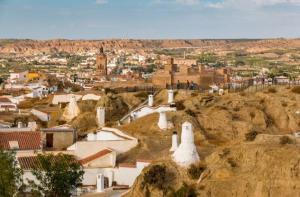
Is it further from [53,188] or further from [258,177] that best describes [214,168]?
[53,188]

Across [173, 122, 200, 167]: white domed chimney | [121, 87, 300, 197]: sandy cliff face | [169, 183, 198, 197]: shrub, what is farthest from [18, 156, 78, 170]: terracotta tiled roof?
[169, 183, 198, 197]: shrub

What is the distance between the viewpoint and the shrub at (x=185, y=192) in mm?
18891

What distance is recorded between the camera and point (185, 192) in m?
19.1

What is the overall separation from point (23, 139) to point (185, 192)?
1330 cm

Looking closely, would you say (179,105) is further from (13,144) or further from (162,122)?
(13,144)

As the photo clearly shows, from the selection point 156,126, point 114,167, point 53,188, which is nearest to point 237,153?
point 53,188

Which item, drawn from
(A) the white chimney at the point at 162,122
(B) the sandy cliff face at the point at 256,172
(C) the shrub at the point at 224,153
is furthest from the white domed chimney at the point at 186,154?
(A) the white chimney at the point at 162,122

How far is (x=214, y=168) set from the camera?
19.4 metres

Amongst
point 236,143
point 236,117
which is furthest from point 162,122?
point 236,143

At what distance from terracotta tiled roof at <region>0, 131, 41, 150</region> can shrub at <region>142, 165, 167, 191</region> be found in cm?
1048

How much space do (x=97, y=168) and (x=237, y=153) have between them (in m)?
9.77

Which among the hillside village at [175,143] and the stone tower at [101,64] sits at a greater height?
the hillside village at [175,143]

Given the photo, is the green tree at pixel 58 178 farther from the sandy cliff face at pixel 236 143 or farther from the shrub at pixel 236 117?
the shrub at pixel 236 117

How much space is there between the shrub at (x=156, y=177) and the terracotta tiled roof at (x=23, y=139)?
1048 centimetres
